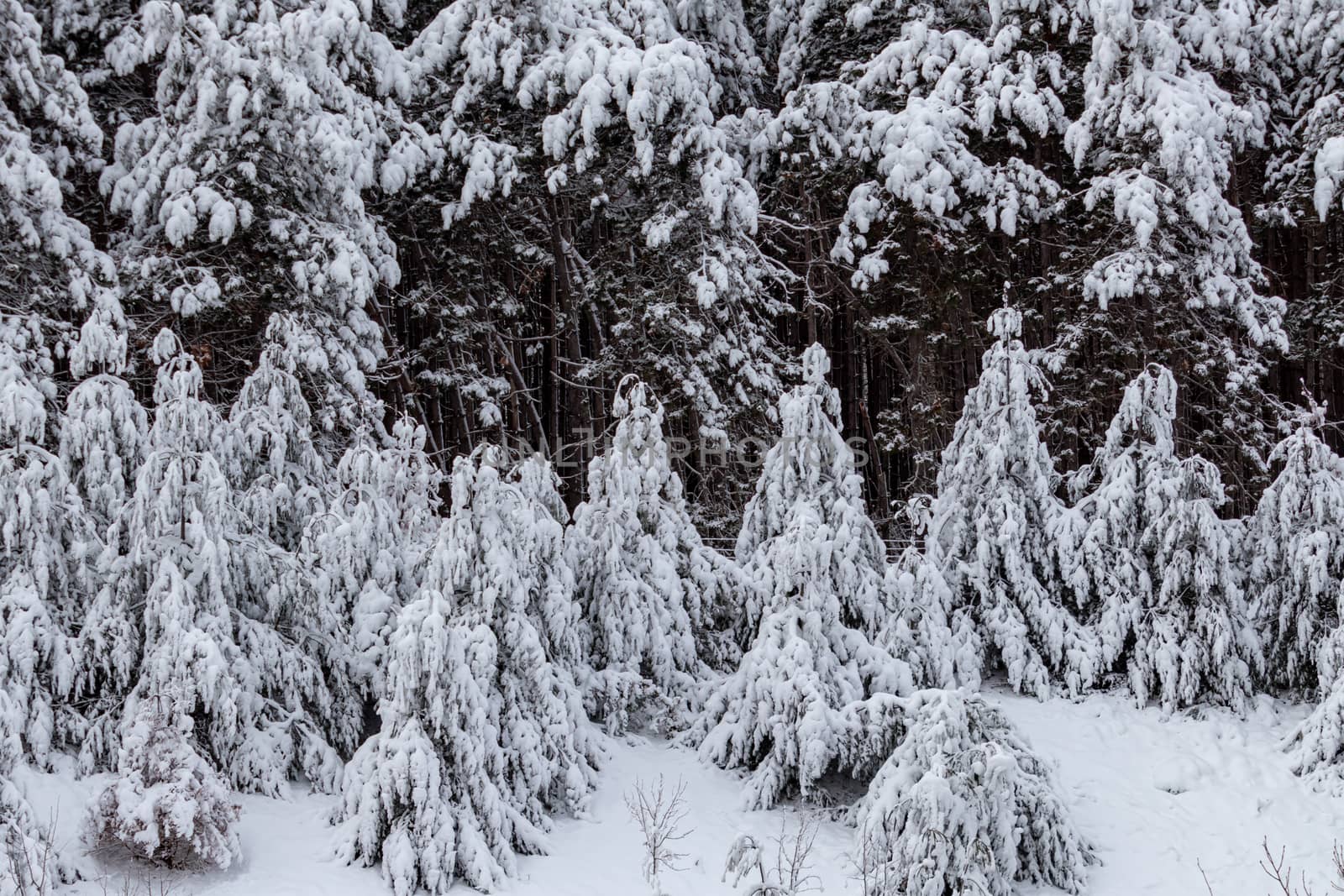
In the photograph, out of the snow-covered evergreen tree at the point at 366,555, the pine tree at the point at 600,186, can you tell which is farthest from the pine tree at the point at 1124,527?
the snow-covered evergreen tree at the point at 366,555

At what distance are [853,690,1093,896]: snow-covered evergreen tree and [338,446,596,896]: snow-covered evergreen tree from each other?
240 centimetres

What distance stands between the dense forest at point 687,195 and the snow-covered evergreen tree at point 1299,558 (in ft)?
9.61

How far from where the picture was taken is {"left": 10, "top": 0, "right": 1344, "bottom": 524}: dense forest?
517 inches

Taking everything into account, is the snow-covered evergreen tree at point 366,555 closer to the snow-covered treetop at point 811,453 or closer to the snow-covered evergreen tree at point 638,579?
the snow-covered evergreen tree at point 638,579

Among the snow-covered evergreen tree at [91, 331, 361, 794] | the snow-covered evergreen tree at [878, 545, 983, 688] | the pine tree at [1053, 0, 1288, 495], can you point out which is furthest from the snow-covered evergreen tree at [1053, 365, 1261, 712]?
the snow-covered evergreen tree at [91, 331, 361, 794]

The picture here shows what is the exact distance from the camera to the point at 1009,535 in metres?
11.2

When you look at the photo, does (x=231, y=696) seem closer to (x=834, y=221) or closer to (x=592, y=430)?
(x=592, y=430)

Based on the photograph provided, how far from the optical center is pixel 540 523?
9562mm

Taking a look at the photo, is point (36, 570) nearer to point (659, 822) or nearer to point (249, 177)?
point (659, 822)

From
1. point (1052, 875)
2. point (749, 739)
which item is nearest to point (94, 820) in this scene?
point (749, 739)

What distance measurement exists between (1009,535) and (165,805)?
7.64m

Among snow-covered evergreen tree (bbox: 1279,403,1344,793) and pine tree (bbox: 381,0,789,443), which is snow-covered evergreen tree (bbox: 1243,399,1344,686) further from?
pine tree (bbox: 381,0,789,443)

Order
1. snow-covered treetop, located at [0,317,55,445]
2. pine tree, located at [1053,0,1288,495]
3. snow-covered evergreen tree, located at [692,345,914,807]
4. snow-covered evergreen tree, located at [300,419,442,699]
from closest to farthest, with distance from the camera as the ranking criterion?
1. snow-covered treetop, located at [0,317,55,445]
2. snow-covered evergreen tree, located at [692,345,914,807]
3. snow-covered evergreen tree, located at [300,419,442,699]
4. pine tree, located at [1053,0,1288,495]

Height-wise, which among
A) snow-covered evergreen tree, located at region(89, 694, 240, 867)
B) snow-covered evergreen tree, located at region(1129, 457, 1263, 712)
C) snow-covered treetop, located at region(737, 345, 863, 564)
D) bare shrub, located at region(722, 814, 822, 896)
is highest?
snow-covered treetop, located at region(737, 345, 863, 564)
